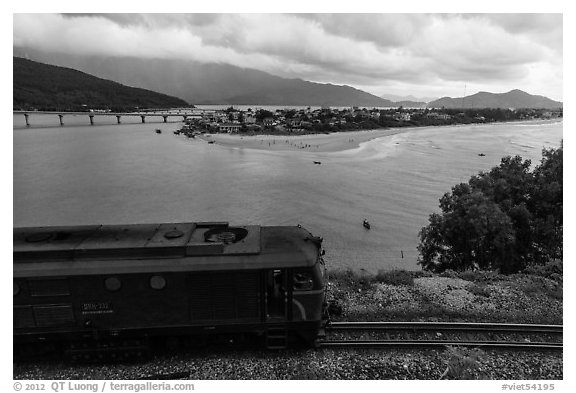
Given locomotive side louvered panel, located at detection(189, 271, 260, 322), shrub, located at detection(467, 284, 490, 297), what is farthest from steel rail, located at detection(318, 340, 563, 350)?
shrub, located at detection(467, 284, 490, 297)

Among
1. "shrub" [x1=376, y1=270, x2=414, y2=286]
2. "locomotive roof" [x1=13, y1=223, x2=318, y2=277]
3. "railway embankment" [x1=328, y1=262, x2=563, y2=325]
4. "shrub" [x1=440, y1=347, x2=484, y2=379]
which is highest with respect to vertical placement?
"locomotive roof" [x1=13, y1=223, x2=318, y2=277]

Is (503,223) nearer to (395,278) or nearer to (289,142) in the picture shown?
(395,278)

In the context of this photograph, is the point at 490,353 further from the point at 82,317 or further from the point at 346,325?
the point at 82,317

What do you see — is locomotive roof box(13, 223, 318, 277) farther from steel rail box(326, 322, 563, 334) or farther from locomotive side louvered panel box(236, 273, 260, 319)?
steel rail box(326, 322, 563, 334)

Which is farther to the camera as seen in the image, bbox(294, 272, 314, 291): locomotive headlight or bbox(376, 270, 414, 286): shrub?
bbox(376, 270, 414, 286): shrub

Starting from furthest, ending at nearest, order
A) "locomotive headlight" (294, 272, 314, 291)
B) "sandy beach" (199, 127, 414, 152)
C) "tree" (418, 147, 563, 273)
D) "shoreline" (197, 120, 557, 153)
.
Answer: "sandy beach" (199, 127, 414, 152) → "shoreline" (197, 120, 557, 153) → "tree" (418, 147, 563, 273) → "locomotive headlight" (294, 272, 314, 291)
